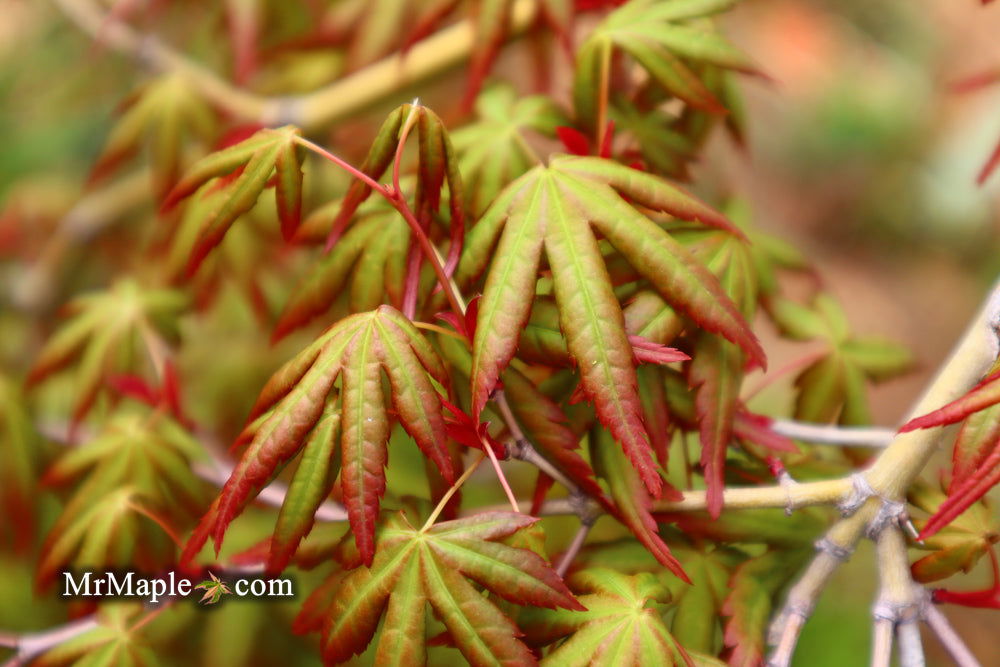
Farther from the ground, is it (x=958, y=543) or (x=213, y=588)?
(x=213, y=588)

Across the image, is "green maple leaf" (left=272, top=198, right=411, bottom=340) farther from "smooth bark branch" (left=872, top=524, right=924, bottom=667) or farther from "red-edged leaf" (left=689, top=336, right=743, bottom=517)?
"smooth bark branch" (left=872, top=524, right=924, bottom=667)

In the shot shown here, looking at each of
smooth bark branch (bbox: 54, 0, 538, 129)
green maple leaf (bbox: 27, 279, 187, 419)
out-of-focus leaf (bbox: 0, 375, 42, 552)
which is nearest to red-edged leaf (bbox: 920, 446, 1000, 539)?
smooth bark branch (bbox: 54, 0, 538, 129)

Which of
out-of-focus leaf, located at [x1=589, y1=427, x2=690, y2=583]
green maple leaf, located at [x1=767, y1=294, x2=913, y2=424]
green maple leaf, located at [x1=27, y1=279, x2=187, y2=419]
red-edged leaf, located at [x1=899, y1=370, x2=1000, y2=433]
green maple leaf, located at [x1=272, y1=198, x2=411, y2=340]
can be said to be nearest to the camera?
red-edged leaf, located at [x1=899, y1=370, x2=1000, y2=433]

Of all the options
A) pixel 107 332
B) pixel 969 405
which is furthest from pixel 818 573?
pixel 107 332

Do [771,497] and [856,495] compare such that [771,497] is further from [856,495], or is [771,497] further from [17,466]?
[17,466]

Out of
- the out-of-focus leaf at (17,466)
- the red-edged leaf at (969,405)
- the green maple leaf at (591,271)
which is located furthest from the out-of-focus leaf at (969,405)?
the out-of-focus leaf at (17,466)

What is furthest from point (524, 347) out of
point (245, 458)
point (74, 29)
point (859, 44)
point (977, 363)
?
point (859, 44)
